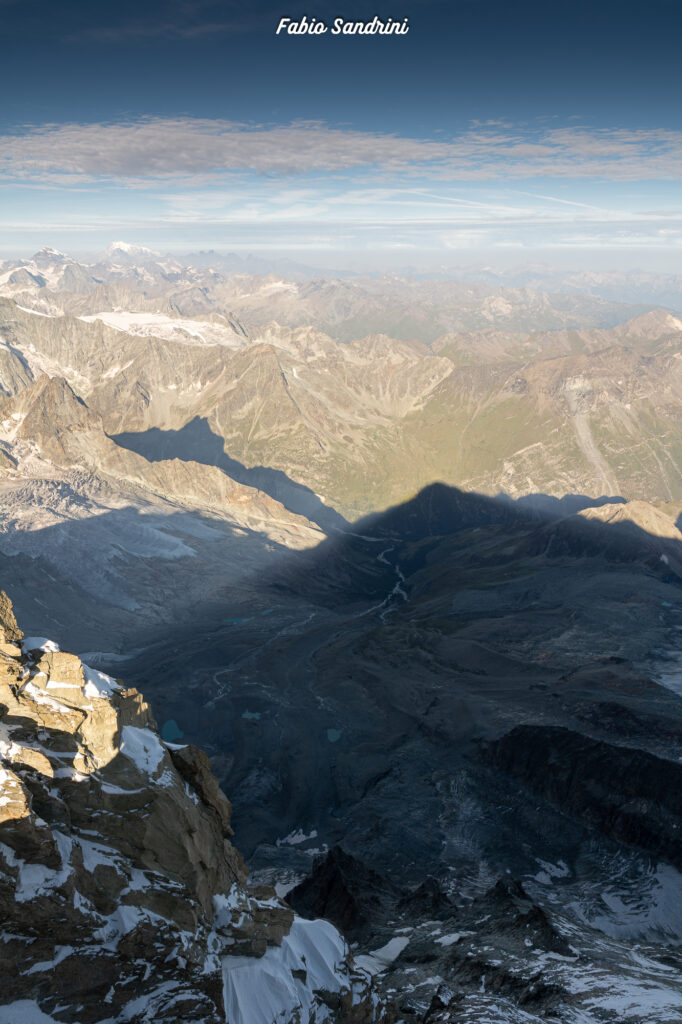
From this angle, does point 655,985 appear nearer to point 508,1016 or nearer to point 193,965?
point 508,1016

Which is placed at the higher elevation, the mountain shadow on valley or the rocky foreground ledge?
the rocky foreground ledge

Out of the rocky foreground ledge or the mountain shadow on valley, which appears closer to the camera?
the rocky foreground ledge

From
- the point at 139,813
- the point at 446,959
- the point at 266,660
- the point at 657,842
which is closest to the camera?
the point at 139,813

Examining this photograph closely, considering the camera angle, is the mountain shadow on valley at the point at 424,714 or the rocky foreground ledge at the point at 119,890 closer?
the rocky foreground ledge at the point at 119,890

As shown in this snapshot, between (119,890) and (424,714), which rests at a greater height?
(119,890)

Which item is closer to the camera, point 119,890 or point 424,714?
point 119,890

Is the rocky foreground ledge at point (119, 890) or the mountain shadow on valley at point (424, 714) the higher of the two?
the rocky foreground ledge at point (119, 890)

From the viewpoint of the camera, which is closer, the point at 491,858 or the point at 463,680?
the point at 491,858

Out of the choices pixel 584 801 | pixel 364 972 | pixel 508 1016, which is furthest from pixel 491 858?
pixel 364 972
